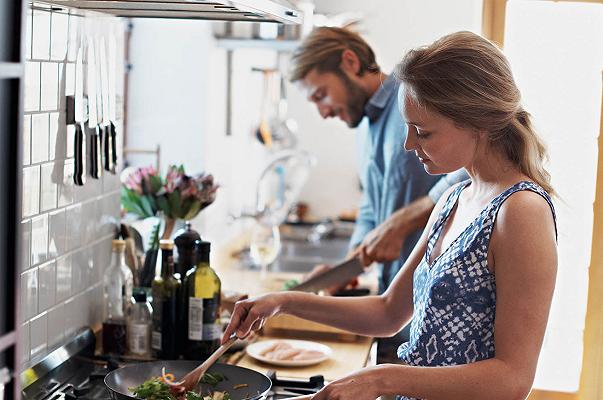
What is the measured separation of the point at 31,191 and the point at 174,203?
1.99 feet

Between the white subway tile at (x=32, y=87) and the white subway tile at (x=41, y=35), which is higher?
the white subway tile at (x=41, y=35)

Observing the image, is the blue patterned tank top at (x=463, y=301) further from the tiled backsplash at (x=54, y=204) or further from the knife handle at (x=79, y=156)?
the knife handle at (x=79, y=156)

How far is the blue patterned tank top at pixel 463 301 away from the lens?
1.70 m

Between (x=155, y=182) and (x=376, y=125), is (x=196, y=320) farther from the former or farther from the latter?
(x=376, y=125)

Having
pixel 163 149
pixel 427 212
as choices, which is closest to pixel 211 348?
pixel 427 212

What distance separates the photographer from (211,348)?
2320mm

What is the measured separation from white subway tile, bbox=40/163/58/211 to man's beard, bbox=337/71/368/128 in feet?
4.01

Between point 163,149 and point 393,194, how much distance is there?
1.18 m

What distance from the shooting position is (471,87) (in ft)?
5.48

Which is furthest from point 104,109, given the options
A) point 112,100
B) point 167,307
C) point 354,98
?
point 354,98

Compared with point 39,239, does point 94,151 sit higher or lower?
higher

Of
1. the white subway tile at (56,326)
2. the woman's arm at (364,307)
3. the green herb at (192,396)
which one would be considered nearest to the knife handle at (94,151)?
the white subway tile at (56,326)

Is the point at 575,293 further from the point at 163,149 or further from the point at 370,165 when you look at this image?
the point at 163,149

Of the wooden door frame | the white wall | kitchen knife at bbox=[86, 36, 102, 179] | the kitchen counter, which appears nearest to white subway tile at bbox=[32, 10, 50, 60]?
kitchen knife at bbox=[86, 36, 102, 179]
